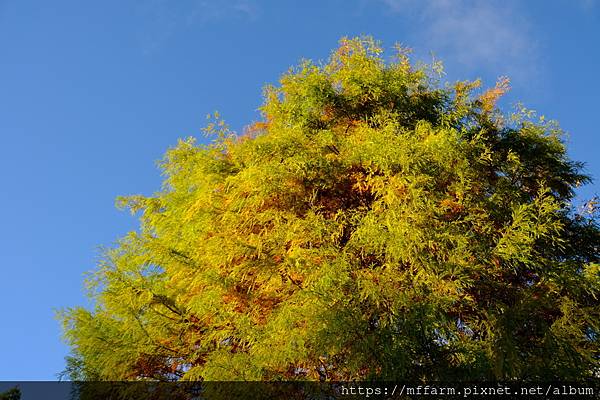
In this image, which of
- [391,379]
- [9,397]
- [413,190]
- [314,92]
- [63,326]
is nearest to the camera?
[391,379]

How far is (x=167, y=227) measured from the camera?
11.2 meters

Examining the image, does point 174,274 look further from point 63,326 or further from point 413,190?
point 413,190

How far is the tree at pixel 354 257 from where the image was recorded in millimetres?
7656

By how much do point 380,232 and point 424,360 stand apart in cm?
199

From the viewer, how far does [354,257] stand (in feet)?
27.7

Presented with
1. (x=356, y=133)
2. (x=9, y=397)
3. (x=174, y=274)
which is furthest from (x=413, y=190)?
(x=9, y=397)

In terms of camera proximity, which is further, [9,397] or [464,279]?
[9,397]

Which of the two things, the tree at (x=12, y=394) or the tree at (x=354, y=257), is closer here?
the tree at (x=354, y=257)

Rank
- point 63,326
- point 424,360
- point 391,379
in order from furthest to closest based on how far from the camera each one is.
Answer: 1. point 63,326
2. point 424,360
3. point 391,379

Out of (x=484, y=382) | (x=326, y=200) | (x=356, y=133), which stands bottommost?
(x=484, y=382)

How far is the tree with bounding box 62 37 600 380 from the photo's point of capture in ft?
25.1

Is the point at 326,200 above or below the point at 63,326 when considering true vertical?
above

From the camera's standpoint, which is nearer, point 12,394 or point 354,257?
point 354,257

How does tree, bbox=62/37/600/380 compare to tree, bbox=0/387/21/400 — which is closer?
tree, bbox=62/37/600/380
